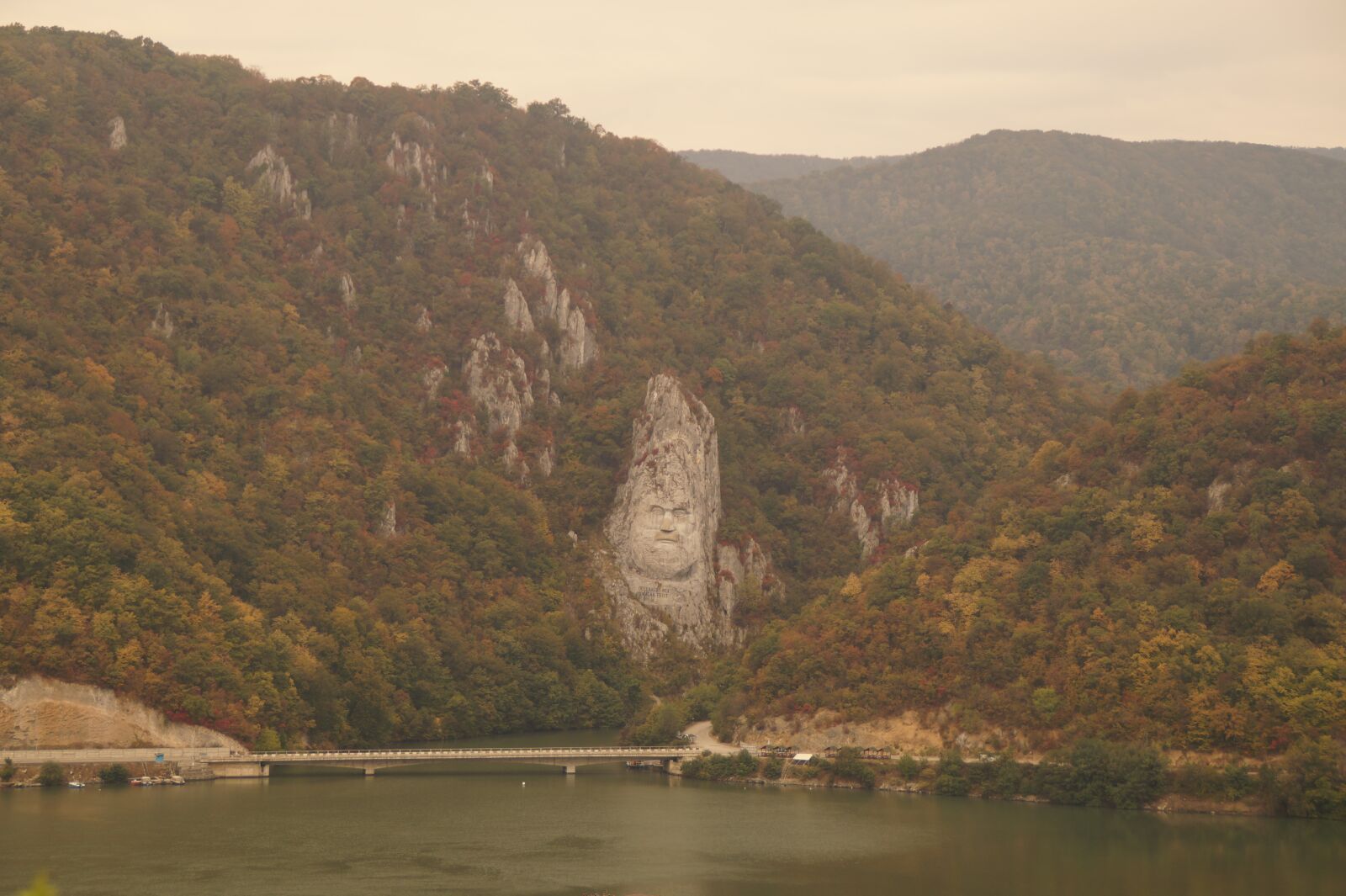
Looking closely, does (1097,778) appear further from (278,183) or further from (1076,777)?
(278,183)

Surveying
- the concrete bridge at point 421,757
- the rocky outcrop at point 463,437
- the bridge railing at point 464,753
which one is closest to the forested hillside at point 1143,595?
the bridge railing at point 464,753

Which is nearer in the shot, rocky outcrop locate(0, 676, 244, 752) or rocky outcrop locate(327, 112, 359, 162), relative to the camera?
rocky outcrop locate(0, 676, 244, 752)

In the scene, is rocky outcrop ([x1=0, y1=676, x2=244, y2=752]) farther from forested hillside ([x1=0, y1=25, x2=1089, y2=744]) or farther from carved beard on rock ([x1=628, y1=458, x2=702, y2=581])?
carved beard on rock ([x1=628, y1=458, x2=702, y2=581])

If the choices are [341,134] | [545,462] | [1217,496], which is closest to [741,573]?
[545,462]

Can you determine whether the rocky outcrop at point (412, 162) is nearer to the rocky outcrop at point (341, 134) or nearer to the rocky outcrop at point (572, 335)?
the rocky outcrop at point (341, 134)

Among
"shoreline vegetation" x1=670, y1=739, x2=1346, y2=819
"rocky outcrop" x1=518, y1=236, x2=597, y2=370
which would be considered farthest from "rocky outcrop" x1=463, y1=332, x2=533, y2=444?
"shoreline vegetation" x1=670, y1=739, x2=1346, y2=819

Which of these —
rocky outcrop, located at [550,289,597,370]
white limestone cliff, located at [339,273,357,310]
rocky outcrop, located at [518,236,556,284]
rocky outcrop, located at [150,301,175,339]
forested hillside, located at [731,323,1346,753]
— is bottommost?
forested hillside, located at [731,323,1346,753]

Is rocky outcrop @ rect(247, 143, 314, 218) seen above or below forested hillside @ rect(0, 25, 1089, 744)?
above
